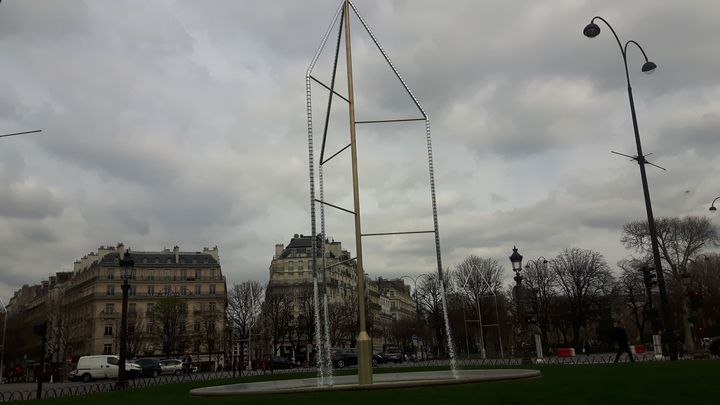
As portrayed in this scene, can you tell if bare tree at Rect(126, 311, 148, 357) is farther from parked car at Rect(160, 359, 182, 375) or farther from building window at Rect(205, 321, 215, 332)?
parked car at Rect(160, 359, 182, 375)

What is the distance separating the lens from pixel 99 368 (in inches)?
1972

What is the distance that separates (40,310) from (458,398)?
15073 cm

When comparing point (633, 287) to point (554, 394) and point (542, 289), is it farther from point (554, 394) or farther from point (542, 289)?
point (554, 394)

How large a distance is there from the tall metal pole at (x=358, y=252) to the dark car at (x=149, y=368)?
4381 cm

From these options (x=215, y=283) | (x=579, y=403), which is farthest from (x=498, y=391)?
(x=215, y=283)

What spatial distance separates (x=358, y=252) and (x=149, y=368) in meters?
44.5

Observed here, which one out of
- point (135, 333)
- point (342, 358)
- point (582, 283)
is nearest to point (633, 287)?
point (582, 283)

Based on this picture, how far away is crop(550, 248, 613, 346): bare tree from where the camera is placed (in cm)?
7638

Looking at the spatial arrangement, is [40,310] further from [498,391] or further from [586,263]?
[498,391]

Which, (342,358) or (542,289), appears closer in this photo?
(342,358)

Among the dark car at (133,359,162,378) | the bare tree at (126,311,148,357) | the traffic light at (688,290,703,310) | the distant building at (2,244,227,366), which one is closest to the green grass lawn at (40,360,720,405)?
the traffic light at (688,290,703,310)

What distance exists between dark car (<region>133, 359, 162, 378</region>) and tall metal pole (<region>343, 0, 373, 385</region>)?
43.8 meters

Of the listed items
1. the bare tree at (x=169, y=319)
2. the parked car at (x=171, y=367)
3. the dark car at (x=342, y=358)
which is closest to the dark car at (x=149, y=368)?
the parked car at (x=171, y=367)

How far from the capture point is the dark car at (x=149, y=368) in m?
52.7
